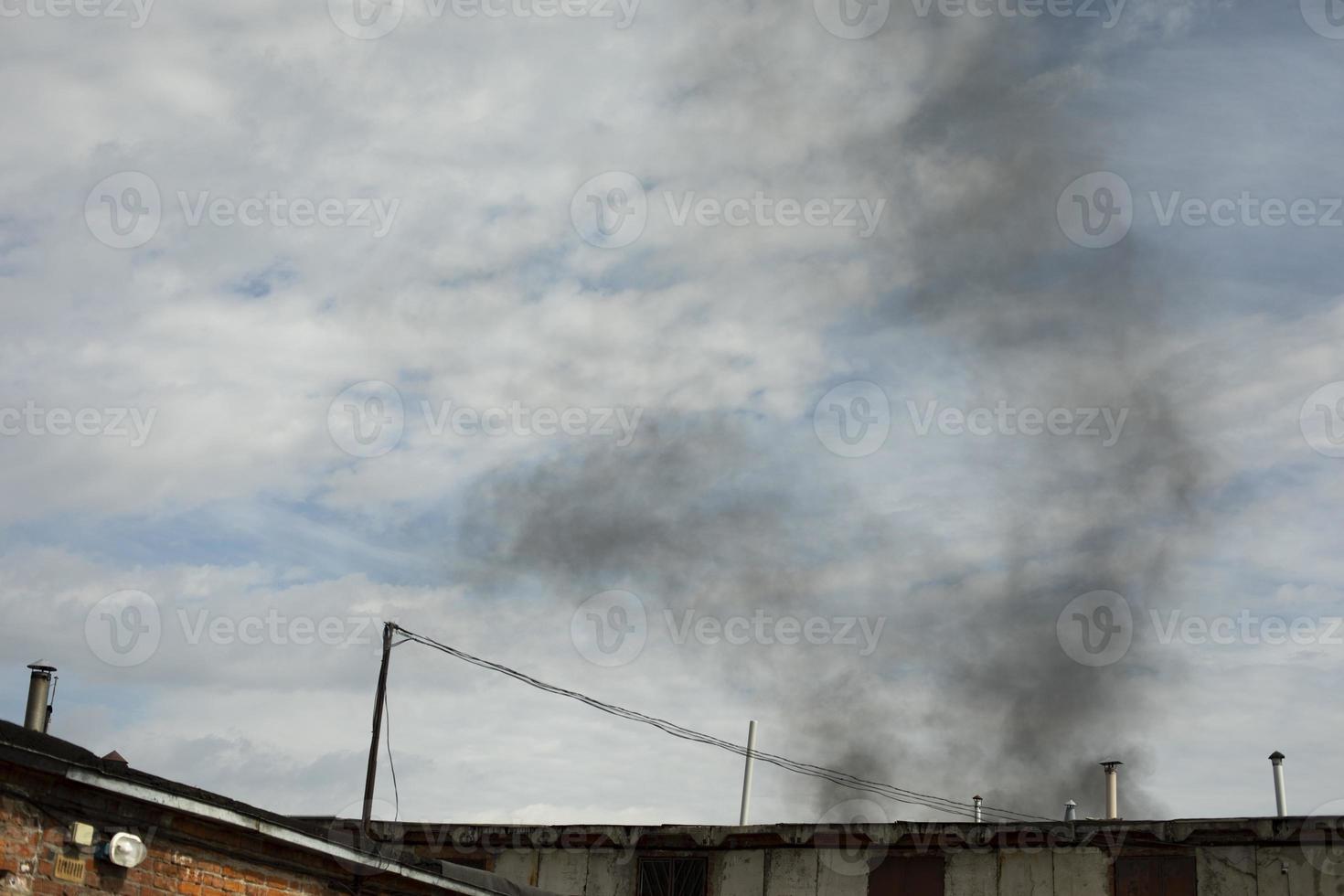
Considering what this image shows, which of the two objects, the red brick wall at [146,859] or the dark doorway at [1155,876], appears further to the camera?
the dark doorway at [1155,876]

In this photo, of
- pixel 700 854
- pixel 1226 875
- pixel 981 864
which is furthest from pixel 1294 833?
pixel 700 854

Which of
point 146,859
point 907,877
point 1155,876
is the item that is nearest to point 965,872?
point 907,877

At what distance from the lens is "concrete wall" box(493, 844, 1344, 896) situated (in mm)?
17953

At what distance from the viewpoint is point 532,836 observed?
73.1 feet

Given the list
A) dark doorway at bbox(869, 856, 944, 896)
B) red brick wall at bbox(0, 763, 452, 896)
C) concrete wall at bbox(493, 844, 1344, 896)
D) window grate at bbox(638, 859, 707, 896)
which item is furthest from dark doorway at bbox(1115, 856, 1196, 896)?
red brick wall at bbox(0, 763, 452, 896)

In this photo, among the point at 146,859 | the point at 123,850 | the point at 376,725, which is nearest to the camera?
the point at 123,850

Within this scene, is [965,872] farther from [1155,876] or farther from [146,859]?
[146,859]

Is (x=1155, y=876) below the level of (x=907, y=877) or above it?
above

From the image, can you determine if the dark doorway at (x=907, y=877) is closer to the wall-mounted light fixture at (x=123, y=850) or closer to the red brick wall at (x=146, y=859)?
the red brick wall at (x=146, y=859)

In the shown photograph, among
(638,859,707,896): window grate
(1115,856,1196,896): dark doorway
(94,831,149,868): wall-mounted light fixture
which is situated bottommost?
(94,831,149,868): wall-mounted light fixture

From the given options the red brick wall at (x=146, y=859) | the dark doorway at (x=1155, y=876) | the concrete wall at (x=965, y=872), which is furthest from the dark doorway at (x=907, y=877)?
the red brick wall at (x=146, y=859)

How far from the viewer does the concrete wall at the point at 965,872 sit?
18.0 meters

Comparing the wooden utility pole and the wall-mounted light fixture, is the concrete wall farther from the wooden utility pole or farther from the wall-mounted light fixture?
the wall-mounted light fixture

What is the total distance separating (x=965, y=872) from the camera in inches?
776
